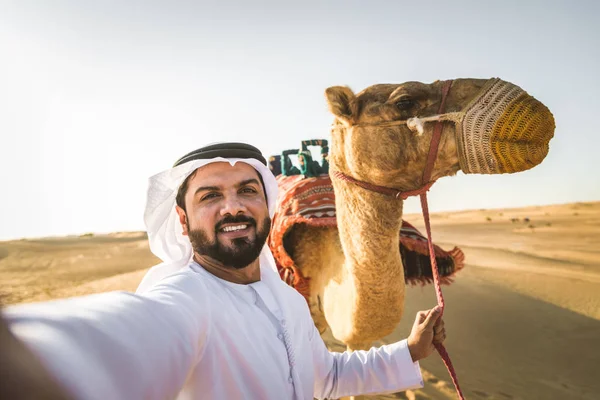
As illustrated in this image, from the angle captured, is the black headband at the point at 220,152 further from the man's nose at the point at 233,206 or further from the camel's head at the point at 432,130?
the camel's head at the point at 432,130

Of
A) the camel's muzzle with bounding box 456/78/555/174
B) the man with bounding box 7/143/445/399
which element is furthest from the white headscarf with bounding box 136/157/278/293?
the camel's muzzle with bounding box 456/78/555/174

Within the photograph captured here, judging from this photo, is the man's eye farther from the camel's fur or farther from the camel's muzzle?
the camel's muzzle

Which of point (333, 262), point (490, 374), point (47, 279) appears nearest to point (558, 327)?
point (490, 374)

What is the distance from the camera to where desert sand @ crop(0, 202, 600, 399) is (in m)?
5.86

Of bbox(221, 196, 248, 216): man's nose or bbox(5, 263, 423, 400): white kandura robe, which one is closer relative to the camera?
bbox(5, 263, 423, 400): white kandura robe

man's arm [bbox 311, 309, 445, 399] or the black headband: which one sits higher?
the black headband

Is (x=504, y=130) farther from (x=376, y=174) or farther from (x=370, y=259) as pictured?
(x=370, y=259)

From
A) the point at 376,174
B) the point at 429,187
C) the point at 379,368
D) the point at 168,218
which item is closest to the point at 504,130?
the point at 429,187

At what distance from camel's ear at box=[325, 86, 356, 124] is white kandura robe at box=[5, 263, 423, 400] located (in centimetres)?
113

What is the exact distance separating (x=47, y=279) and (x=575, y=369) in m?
15.7

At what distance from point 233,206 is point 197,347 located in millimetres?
680

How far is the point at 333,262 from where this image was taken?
11.3ft

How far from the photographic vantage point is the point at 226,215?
5.59ft

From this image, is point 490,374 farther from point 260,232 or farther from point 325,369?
point 260,232
